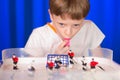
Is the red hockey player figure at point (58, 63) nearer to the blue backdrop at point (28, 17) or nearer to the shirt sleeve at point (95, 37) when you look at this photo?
the shirt sleeve at point (95, 37)

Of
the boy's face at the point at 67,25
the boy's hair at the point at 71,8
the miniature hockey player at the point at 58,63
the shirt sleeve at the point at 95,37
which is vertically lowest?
the shirt sleeve at the point at 95,37

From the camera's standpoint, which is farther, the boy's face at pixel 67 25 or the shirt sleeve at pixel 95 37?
the shirt sleeve at pixel 95 37

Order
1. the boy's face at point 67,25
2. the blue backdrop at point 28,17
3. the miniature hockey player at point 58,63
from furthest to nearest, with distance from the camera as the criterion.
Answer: the blue backdrop at point 28,17 → the boy's face at point 67,25 → the miniature hockey player at point 58,63

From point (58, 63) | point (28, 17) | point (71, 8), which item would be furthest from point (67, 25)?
point (28, 17)

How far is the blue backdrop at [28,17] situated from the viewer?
4.54ft

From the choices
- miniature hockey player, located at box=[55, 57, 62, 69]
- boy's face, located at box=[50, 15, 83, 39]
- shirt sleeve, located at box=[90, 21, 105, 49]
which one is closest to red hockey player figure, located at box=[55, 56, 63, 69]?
miniature hockey player, located at box=[55, 57, 62, 69]

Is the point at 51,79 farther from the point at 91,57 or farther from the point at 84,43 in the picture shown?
the point at 84,43

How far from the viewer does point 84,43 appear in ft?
3.59

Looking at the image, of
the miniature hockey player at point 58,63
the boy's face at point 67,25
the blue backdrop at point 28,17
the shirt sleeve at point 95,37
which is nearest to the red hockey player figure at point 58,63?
the miniature hockey player at point 58,63

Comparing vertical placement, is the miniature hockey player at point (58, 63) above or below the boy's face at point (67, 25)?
below

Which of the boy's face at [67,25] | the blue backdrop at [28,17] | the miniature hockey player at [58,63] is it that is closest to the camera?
the miniature hockey player at [58,63]

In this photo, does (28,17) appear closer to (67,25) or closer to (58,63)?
(67,25)

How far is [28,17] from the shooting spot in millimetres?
1403

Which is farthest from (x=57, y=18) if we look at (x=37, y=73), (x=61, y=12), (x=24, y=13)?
(x=24, y=13)
